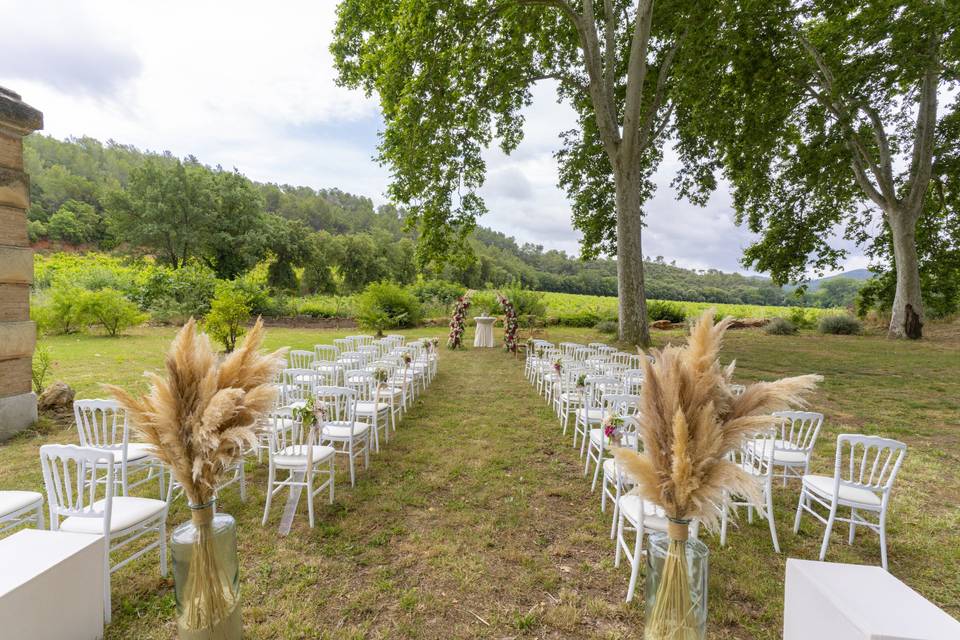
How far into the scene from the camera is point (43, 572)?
1.79 meters

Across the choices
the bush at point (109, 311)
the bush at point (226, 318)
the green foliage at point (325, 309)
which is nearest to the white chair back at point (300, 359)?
the bush at point (226, 318)

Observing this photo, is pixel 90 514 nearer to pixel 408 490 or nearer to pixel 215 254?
pixel 408 490

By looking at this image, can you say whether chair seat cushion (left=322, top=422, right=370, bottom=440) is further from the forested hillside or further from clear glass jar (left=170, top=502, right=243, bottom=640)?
the forested hillside

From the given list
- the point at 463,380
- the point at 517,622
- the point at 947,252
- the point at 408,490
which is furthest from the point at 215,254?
the point at 947,252

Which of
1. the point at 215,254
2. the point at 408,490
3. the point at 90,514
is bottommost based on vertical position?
the point at 408,490

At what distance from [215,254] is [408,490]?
26.6 meters

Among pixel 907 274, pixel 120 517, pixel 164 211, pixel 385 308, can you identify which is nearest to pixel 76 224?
pixel 164 211

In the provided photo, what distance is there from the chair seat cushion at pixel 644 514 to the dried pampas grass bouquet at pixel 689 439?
4.48 feet

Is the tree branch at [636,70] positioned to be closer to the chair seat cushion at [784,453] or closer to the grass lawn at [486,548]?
the grass lawn at [486,548]

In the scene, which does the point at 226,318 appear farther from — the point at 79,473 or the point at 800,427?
the point at 800,427

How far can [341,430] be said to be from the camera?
4359 mm

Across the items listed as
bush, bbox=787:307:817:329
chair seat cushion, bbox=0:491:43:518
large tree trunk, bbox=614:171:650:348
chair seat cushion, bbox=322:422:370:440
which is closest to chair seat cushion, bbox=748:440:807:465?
chair seat cushion, bbox=322:422:370:440

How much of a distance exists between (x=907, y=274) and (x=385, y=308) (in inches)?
757

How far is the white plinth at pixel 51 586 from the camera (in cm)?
171
